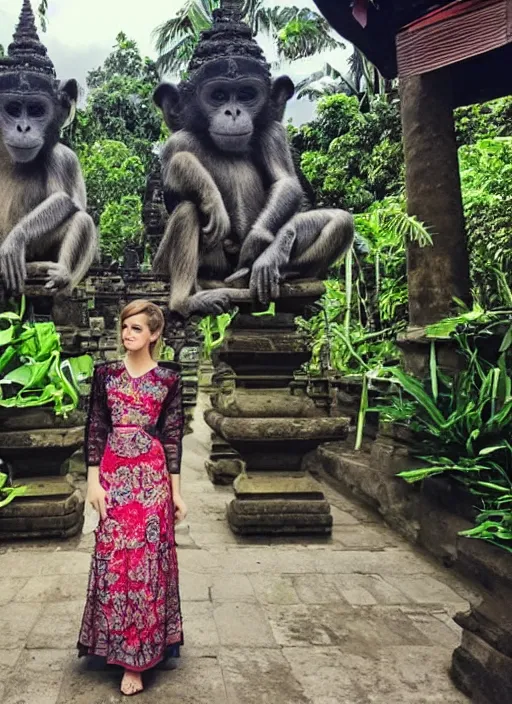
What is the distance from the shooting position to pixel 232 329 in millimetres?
4590

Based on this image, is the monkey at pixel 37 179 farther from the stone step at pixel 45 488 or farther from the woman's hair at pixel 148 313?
the woman's hair at pixel 148 313

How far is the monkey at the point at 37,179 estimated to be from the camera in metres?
4.37

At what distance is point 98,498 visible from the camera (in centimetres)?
243

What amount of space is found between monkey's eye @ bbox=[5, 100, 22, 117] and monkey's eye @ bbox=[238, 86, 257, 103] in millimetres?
1629

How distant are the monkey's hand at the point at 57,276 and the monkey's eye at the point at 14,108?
1136mm

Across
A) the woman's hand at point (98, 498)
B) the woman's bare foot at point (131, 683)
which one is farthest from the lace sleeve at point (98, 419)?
the woman's bare foot at point (131, 683)

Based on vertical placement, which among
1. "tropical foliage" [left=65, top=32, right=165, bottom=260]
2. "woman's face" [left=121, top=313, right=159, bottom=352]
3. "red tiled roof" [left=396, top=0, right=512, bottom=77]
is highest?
"tropical foliage" [left=65, top=32, right=165, bottom=260]

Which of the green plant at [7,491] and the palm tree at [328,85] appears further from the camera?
the palm tree at [328,85]

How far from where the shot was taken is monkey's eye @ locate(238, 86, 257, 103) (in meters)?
4.44

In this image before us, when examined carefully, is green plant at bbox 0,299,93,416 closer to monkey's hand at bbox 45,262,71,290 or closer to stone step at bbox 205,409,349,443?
monkey's hand at bbox 45,262,71,290

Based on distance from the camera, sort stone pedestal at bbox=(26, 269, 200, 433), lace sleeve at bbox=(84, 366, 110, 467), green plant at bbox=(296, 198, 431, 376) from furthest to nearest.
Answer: green plant at bbox=(296, 198, 431, 376) → stone pedestal at bbox=(26, 269, 200, 433) → lace sleeve at bbox=(84, 366, 110, 467)

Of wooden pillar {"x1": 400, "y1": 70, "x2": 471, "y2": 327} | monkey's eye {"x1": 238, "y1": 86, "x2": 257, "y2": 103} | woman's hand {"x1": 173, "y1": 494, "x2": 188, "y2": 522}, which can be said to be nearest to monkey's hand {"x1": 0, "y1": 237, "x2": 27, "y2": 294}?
monkey's eye {"x1": 238, "y1": 86, "x2": 257, "y2": 103}

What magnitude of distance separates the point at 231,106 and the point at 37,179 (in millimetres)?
1597

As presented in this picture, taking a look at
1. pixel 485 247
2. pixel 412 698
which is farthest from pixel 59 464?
pixel 485 247
